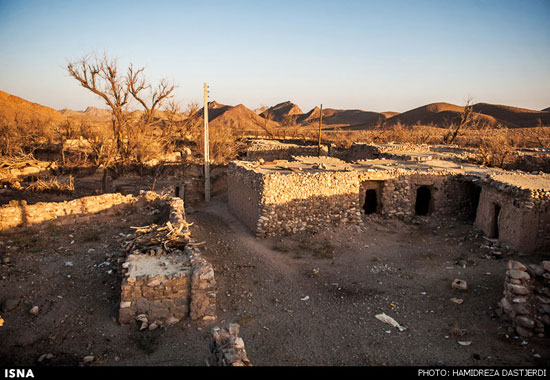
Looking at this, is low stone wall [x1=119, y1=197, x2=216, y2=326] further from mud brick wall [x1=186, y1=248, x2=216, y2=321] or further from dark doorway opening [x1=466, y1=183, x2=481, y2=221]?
dark doorway opening [x1=466, y1=183, x2=481, y2=221]

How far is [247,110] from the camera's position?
6194cm

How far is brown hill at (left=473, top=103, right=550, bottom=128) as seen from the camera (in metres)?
46.6

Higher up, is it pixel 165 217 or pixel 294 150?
pixel 294 150

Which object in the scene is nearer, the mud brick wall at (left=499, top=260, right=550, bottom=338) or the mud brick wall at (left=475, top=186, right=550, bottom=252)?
the mud brick wall at (left=499, top=260, right=550, bottom=338)

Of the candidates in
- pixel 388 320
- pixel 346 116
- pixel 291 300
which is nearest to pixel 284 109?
pixel 346 116

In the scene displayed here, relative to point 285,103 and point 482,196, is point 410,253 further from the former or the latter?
point 285,103

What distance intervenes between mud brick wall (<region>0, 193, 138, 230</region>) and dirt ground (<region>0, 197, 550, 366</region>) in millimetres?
405

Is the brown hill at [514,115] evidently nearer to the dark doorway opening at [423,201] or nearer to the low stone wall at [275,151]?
the low stone wall at [275,151]

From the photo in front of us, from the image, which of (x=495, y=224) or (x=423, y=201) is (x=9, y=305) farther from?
(x=423, y=201)

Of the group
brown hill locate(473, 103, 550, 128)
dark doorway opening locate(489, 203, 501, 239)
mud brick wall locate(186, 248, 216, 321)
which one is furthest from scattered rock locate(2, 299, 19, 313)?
brown hill locate(473, 103, 550, 128)

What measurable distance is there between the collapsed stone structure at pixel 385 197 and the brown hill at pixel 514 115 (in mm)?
43717

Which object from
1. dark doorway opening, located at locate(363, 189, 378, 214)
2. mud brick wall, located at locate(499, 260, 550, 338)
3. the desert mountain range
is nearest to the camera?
mud brick wall, located at locate(499, 260, 550, 338)

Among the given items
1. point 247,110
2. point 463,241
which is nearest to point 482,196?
point 463,241

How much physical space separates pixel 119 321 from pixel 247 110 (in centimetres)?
5908
